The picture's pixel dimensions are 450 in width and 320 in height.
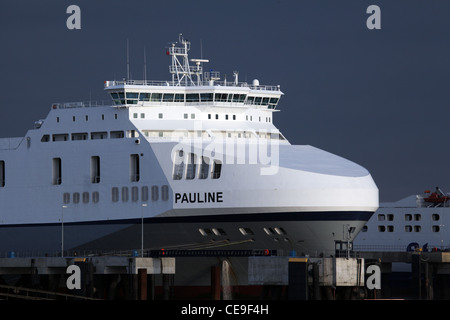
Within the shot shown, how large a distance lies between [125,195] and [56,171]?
613cm

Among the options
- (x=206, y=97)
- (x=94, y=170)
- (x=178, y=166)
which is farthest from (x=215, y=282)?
(x=206, y=97)

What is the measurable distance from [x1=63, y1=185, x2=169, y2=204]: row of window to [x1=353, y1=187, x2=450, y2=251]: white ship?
3646 centimetres

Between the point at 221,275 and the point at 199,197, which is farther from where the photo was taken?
the point at 199,197

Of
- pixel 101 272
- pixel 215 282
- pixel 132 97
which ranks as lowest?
pixel 215 282

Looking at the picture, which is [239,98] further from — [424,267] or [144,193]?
[424,267]

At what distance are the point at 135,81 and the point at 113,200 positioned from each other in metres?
7.56

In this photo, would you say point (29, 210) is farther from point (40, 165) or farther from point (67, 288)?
point (67, 288)

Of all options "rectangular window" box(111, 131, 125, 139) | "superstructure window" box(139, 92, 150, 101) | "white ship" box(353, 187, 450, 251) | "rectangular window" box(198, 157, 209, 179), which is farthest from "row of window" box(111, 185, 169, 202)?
"white ship" box(353, 187, 450, 251)

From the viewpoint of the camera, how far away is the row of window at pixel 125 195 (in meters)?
92.8

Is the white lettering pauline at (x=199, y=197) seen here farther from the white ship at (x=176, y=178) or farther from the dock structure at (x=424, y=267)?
the dock structure at (x=424, y=267)

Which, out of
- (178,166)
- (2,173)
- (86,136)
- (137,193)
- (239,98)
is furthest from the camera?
(2,173)

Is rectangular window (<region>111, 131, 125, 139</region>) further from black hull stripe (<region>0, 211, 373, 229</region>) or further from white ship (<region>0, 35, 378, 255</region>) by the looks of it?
black hull stripe (<region>0, 211, 373, 229</region>)

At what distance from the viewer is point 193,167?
92.4 metres

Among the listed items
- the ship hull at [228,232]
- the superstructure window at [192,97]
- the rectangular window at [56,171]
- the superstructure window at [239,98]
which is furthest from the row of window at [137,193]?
the superstructure window at [239,98]
